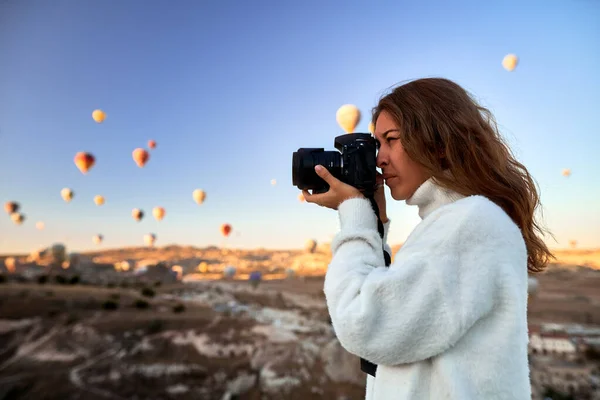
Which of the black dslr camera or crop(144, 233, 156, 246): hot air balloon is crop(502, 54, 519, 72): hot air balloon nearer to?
the black dslr camera

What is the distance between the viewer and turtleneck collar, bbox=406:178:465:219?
1317mm

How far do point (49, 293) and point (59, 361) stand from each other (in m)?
9.22

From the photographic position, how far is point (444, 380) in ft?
3.58

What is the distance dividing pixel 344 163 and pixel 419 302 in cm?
58

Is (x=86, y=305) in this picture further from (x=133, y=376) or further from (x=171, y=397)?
(x=171, y=397)

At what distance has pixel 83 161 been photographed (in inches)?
776

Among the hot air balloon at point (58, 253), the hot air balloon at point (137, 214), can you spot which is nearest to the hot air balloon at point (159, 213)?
the hot air balloon at point (137, 214)

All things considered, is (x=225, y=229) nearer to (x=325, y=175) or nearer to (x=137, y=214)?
(x=137, y=214)

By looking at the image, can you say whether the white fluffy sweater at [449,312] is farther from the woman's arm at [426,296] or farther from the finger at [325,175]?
the finger at [325,175]

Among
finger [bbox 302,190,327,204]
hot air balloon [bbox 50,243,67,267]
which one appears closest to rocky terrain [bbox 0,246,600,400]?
finger [bbox 302,190,327,204]

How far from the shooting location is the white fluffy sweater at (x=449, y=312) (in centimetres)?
107

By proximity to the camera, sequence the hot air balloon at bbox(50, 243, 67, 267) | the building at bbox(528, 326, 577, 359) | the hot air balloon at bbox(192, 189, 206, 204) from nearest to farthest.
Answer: the building at bbox(528, 326, 577, 359) < the hot air balloon at bbox(192, 189, 206, 204) < the hot air balloon at bbox(50, 243, 67, 267)

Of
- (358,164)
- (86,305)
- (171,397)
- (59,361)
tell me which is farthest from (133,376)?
(358,164)

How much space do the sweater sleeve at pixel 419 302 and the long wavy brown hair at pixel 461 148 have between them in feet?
0.78
